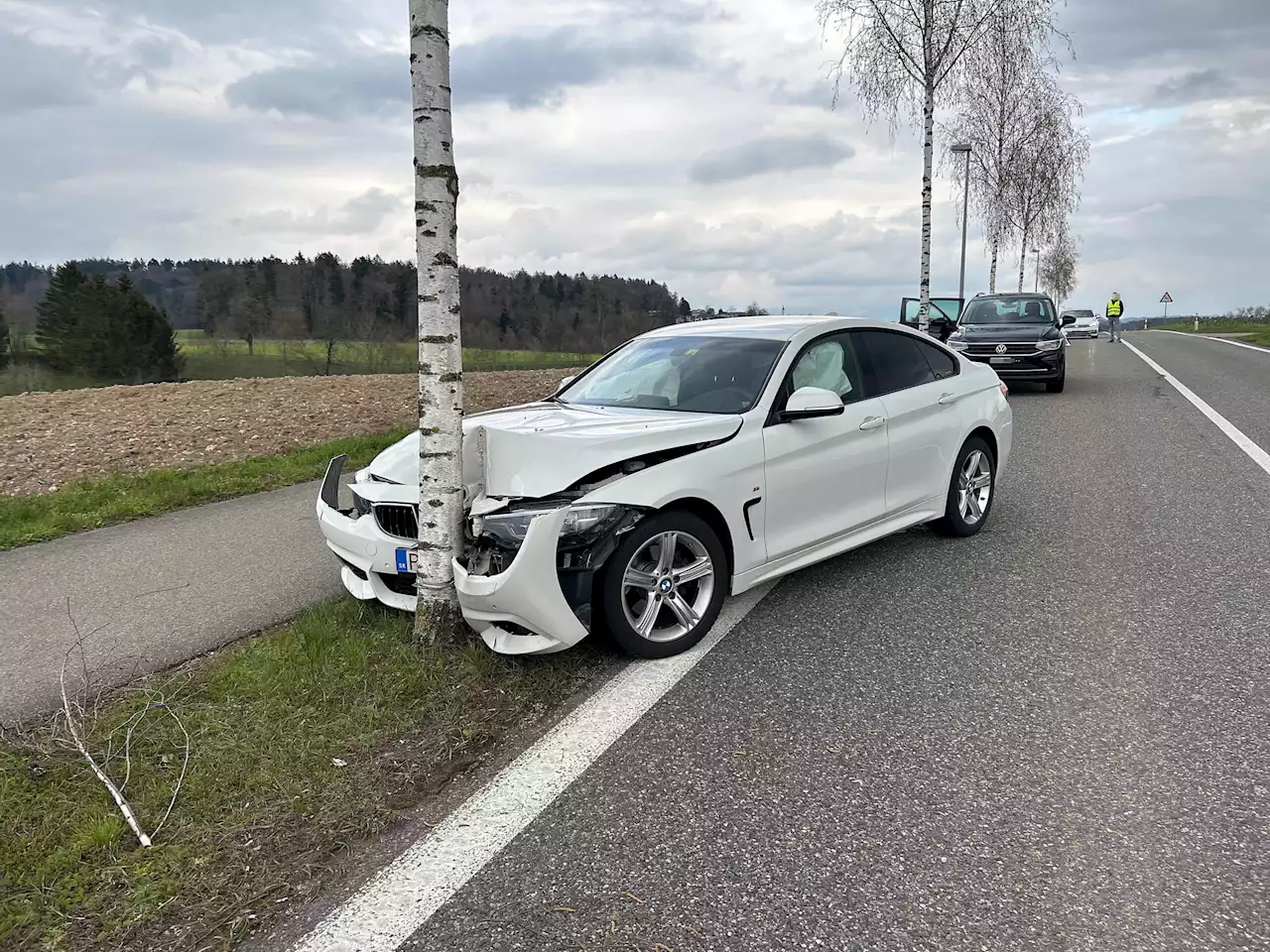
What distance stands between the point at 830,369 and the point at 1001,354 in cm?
1220

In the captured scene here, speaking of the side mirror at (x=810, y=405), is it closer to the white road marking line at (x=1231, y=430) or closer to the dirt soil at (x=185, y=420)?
the white road marking line at (x=1231, y=430)

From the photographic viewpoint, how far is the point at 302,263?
2400 inches

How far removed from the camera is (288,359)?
55.1 m

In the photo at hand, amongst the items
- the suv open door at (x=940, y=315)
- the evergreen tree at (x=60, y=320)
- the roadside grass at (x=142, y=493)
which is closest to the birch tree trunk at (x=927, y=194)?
the suv open door at (x=940, y=315)

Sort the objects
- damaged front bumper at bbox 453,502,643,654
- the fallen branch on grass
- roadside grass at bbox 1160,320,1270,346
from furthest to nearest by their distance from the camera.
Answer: roadside grass at bbox 1160,320,1270,346 → damaged front bumper at bbox 453,502,643,654 → the fallen branch on grass

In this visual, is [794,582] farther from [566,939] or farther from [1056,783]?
[566,939]

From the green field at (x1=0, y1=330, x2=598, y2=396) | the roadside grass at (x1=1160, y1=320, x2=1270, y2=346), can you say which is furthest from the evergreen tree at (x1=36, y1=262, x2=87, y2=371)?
the roadside grass at (x1=1160, y1=320, x2=1270, y2=346)

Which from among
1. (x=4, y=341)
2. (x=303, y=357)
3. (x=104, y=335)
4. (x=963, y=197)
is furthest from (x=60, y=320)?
(x=963, y=197)

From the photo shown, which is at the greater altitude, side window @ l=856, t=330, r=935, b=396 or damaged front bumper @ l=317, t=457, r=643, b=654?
side window @ l=856, t=330, r=935, b=396

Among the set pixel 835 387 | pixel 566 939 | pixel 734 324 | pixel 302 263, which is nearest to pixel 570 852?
pixel 566 939

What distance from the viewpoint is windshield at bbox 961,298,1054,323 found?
17031 mm

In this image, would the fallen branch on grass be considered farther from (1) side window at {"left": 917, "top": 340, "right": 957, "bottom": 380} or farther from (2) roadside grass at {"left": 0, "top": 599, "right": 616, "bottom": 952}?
(1) side window at {"left": 917, "top": 340, "right": 957, "bottom": 380}

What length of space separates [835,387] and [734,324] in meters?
0.89

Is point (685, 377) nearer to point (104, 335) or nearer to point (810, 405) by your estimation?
point (810, 405)
